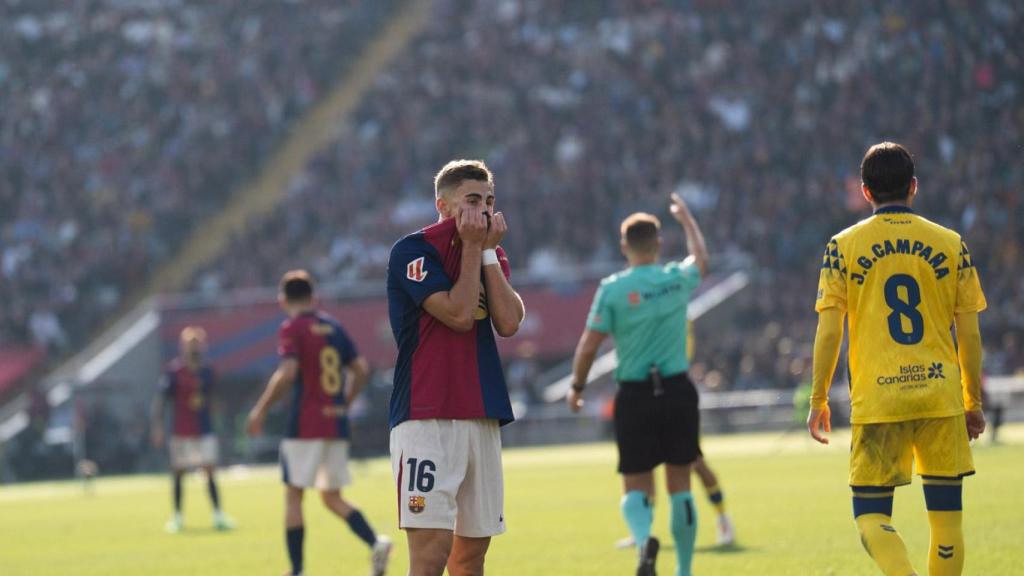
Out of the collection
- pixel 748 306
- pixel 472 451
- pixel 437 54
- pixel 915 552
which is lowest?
pixel 915 552

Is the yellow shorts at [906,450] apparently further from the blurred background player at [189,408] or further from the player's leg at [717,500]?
the blurred background player at [189,408]

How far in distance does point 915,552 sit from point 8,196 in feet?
116

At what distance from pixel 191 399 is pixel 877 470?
13.6m

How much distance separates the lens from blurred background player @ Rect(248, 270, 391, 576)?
38.3ft

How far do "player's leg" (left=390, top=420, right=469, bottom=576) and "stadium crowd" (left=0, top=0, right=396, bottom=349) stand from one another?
33.4 meters

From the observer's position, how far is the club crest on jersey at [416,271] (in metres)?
6.82

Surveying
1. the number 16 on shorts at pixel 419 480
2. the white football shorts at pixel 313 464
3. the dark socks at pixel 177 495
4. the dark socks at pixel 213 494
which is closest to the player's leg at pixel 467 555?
the number 16 on shorts at pixel 419 480

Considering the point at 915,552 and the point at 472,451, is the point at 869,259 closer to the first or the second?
the point at 472,451

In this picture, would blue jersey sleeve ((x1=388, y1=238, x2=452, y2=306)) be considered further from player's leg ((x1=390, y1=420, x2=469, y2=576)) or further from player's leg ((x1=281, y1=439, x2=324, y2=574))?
player's leg ((x1=281, y1=439, x2=324, y2=574))

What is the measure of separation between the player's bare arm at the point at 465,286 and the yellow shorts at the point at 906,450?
1.80m

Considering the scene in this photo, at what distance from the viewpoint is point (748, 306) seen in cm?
3200

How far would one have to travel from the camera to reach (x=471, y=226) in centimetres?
670

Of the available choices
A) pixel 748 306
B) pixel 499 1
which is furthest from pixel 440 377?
pixel 499 1

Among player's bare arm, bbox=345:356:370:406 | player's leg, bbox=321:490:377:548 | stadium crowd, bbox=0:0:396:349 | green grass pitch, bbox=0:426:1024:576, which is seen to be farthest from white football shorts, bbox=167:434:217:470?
stadium crowd, bbox=0:0:396:349
